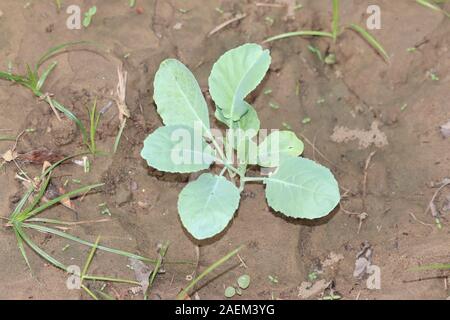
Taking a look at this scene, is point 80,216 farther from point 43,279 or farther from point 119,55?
point 119,55

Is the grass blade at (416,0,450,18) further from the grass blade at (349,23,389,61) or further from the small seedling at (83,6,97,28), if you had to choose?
the small seedling at (83,6,97,28)

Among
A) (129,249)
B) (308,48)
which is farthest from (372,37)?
(129,249)

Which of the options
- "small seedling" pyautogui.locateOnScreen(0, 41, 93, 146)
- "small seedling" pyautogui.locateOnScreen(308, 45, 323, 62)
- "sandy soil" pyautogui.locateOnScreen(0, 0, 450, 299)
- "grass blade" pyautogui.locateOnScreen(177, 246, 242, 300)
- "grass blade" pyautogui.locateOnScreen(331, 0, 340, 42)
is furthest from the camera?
"small seedling" pyautogui.locateOnScreen(308, 45, 323, 62)

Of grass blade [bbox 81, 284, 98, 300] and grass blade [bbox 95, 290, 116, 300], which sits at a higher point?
grass blade [bbox 81, 284, 98, 300]

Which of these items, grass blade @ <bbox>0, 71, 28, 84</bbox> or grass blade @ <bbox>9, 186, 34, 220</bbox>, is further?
grass blade @ <bbox>0, 71, 28, 84</bbox>

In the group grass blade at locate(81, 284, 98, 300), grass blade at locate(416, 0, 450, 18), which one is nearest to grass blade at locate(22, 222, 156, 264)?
grass blade at locate(81, 284, 98, 300)

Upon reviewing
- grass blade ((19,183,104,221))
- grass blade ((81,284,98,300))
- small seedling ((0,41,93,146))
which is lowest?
grass blade ((81,284,98,300))
